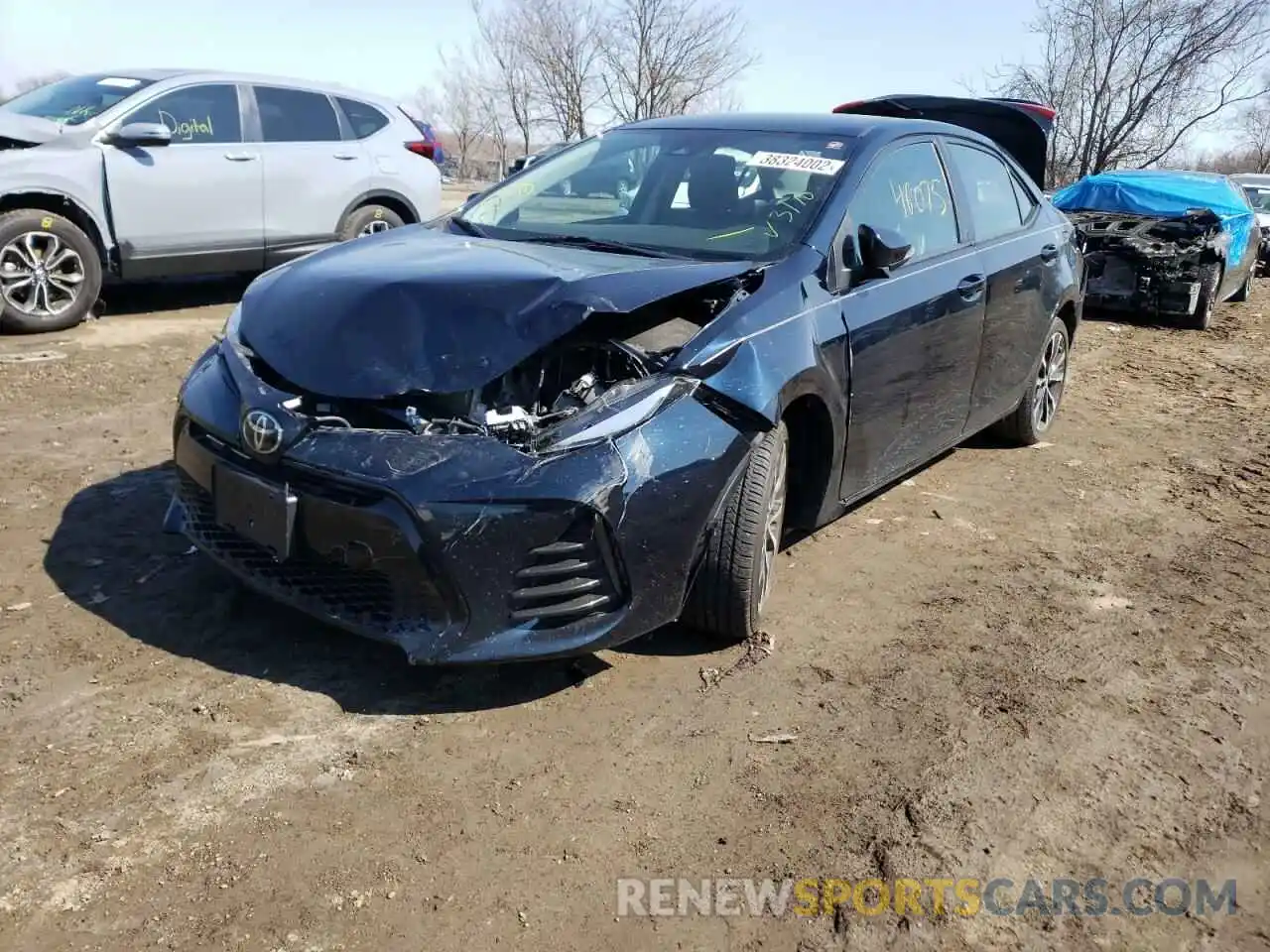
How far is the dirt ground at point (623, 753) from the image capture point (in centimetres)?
234

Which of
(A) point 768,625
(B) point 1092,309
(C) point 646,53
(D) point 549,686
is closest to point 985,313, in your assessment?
(A) point 768,625

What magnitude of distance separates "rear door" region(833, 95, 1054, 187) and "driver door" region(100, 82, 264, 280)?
443cm

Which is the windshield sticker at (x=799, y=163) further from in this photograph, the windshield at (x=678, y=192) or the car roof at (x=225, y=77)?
the car roof at (x=225, y=77)

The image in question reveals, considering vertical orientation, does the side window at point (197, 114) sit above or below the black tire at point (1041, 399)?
above

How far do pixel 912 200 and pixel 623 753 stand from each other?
2.66 meters

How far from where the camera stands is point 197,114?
312 inches

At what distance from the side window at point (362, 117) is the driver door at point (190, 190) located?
1.01m

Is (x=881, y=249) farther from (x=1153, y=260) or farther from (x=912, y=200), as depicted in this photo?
(x=1153, y=260)

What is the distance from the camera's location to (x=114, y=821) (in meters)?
2.50

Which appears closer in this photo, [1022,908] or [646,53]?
[1022,908]

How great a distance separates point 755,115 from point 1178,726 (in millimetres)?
2913

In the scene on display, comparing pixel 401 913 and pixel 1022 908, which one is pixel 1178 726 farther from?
pixel 401 913

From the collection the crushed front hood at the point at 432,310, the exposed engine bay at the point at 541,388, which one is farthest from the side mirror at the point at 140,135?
the exposed engine bay at the point at 541,388

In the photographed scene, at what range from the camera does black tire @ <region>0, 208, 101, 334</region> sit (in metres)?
6.95
